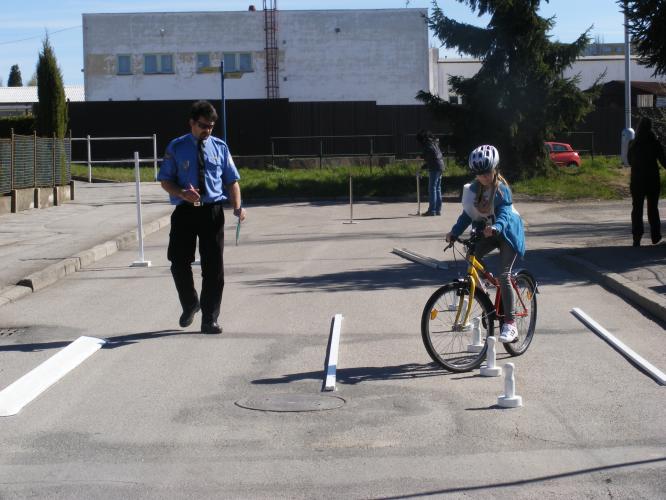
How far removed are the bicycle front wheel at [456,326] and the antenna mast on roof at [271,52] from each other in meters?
50.8

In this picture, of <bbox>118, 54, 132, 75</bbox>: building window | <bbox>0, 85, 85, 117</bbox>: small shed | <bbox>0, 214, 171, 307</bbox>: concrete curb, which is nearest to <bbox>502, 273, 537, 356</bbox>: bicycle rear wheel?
<bbox>0, 214, 171, 307</bbox>: concrete curb

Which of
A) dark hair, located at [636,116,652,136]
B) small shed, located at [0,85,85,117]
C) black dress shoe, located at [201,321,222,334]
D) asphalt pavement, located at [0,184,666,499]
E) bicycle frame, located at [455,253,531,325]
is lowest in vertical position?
asphalt pavement, located at [0,184,666,499]

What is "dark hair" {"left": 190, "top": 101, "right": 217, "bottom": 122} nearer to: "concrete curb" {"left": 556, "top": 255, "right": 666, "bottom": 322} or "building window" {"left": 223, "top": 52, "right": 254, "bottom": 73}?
"concrete curb" {"left": 556, "top": 255, "right": 666, "bottom": 322}

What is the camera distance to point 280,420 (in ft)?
21.7

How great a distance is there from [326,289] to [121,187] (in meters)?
21.6

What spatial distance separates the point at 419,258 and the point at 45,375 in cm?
776

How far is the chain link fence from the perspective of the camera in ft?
79.6

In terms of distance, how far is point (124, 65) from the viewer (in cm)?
5856

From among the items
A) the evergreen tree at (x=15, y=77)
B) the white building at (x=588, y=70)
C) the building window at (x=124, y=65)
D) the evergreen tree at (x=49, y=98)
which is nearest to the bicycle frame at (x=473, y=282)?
the evergreen tree at (x=49, y=98)

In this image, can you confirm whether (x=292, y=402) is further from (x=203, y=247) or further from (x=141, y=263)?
(x=141, y=263)

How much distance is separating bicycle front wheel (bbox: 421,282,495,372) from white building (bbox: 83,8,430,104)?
165 feet

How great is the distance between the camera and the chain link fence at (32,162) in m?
24.2

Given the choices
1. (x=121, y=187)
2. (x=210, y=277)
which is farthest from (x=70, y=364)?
(x=121, y=187)

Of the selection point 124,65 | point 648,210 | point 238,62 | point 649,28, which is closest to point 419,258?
point 648,210
